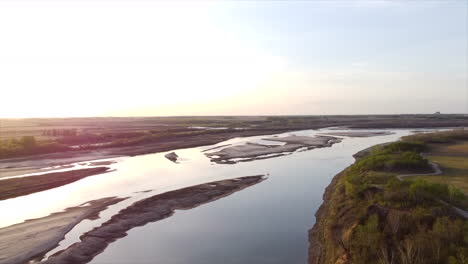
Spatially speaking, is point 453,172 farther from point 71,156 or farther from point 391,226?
point 71,156

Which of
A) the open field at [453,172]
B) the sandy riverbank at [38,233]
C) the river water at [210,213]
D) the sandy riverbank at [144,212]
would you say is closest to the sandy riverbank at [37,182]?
the river water at [210,213]

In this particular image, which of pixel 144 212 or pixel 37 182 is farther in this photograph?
pixel 37 182

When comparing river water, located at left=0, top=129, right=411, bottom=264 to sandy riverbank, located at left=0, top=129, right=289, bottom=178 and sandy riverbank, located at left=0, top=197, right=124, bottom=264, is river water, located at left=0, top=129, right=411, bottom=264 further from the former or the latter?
sandy riverbank, located at left=0, top=129, right=289, bottom=178

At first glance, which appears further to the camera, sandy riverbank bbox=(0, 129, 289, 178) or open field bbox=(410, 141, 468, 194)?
sandy riverbank bbox=(0, 129, 289, 178)

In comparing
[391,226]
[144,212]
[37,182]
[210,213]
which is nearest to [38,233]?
[144,212]

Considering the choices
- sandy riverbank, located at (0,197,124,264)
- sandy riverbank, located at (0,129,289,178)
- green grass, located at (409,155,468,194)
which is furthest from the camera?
sandy riverbank, located at (0,129,289,178)

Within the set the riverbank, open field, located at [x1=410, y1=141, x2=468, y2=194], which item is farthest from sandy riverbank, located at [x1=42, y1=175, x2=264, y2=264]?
open field, located at [x1=410, y1=141, x2=468, y2=194]

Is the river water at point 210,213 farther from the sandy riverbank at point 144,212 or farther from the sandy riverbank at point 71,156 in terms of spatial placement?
the sandy riverbank at point 71,156

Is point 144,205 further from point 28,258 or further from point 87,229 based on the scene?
point 28,258

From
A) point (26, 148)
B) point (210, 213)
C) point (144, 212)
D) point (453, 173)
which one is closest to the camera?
point (144, 212)

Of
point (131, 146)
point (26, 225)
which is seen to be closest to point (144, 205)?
point (26, 225)
